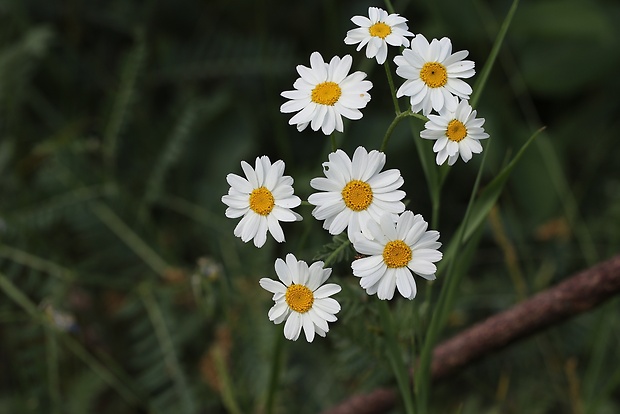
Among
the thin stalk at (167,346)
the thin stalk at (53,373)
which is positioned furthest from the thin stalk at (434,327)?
the thin stalk at (53,373)

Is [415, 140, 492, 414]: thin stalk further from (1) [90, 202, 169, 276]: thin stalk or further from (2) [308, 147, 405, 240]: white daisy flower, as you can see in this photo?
(1) [90, 202, 169, 276]: thin stalk

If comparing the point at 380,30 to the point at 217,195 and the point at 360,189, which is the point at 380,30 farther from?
the point at 217,195

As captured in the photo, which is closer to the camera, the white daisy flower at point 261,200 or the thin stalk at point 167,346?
the white daisy flower at point 261,200

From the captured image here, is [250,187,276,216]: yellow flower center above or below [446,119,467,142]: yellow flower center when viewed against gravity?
Answer: below

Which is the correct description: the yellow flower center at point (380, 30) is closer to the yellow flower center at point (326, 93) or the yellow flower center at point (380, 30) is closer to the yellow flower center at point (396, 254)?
the yellow flower center at point (326, 93)

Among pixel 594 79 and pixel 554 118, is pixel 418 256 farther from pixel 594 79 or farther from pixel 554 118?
pixel 554 118

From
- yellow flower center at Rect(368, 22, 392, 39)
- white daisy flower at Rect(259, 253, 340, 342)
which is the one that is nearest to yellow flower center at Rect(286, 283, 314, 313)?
white daisy flower at Rect(259, 253, 340, 342)

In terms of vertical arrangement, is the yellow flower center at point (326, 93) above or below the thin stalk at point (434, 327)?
above
